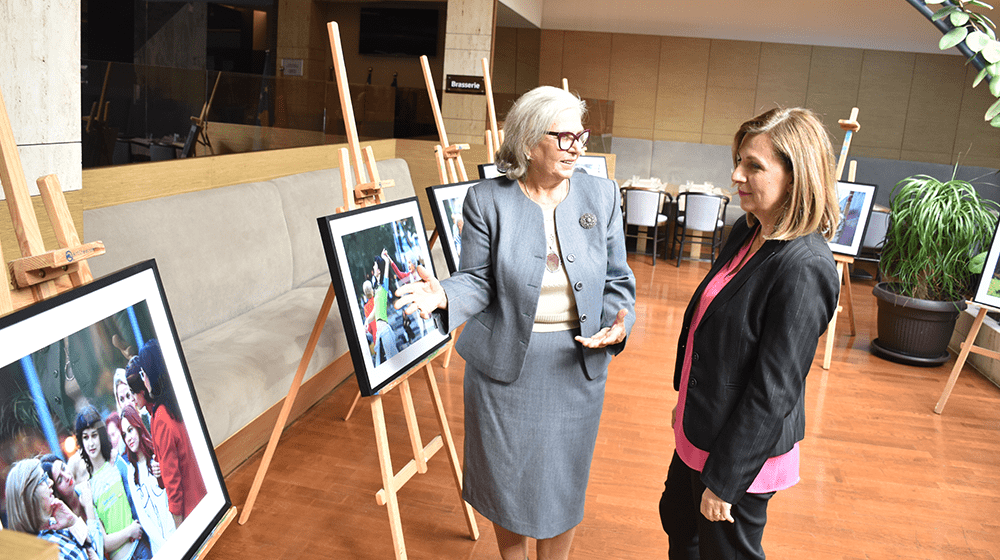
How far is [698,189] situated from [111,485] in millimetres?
8956

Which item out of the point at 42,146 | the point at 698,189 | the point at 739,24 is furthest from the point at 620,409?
the point at 739,24

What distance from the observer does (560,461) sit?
2072 mm

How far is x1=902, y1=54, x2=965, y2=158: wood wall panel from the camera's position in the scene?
10852mm

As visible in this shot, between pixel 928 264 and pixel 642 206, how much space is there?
382 cm

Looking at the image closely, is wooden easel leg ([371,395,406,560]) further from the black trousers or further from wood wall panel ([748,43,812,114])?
wood wall panel ([748,43,812,114])

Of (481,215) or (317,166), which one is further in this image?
(317,166)

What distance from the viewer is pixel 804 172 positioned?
1.54 metres

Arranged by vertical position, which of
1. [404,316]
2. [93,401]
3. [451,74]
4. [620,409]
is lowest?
[620,409]

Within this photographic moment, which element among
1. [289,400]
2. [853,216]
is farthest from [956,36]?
[853,216]

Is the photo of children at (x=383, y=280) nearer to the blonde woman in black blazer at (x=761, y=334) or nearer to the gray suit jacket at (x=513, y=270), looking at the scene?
the gray suit jacket at (x=513, y=270)

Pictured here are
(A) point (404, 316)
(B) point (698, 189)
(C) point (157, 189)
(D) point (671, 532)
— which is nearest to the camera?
(D) point (671, 532)

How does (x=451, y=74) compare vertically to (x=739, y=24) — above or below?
below

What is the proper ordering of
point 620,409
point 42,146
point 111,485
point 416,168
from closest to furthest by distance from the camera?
point 111,485 → point 42,146 → point 620,409 → point 416,168

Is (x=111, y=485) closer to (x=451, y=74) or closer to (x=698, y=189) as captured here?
(x=451, y=74)
